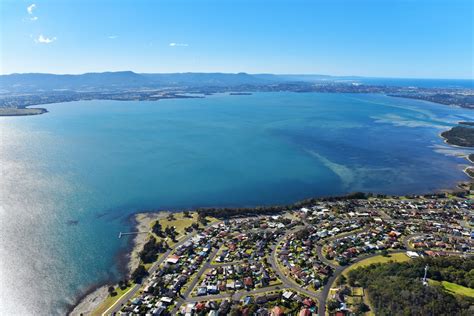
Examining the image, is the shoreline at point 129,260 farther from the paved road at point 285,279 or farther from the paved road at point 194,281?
the paved road at point 285,279

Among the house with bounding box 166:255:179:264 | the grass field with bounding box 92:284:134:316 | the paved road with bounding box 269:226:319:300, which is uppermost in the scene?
the house with bounding box 166:255:179:264

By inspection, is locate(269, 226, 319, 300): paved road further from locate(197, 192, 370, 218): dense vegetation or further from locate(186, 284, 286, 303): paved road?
locate(197, 192, 370, 218): dense vegetation

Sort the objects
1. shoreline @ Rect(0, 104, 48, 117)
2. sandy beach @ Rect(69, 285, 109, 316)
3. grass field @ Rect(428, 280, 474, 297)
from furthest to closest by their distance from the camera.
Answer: shoreline @ Rect(0, 104, 48, 117) < sandy beach @ Rect(69, 285, 109, 316) < grass field @ Rect(428, 280, 474, 297)

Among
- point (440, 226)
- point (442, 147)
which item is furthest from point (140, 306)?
point (442, 147)

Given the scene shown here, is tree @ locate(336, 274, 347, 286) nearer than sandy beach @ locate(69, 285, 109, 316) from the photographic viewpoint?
No

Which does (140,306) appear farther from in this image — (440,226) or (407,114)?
(407,114)

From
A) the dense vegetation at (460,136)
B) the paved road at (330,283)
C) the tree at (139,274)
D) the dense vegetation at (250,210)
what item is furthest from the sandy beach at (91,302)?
the dense vegetation at (460,136)

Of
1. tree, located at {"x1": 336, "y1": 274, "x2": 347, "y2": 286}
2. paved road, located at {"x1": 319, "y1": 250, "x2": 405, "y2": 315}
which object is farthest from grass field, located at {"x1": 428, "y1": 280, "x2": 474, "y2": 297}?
paved road, located at {"x1": 319, "y1": 250, "x2": 405, "y2": 315}
